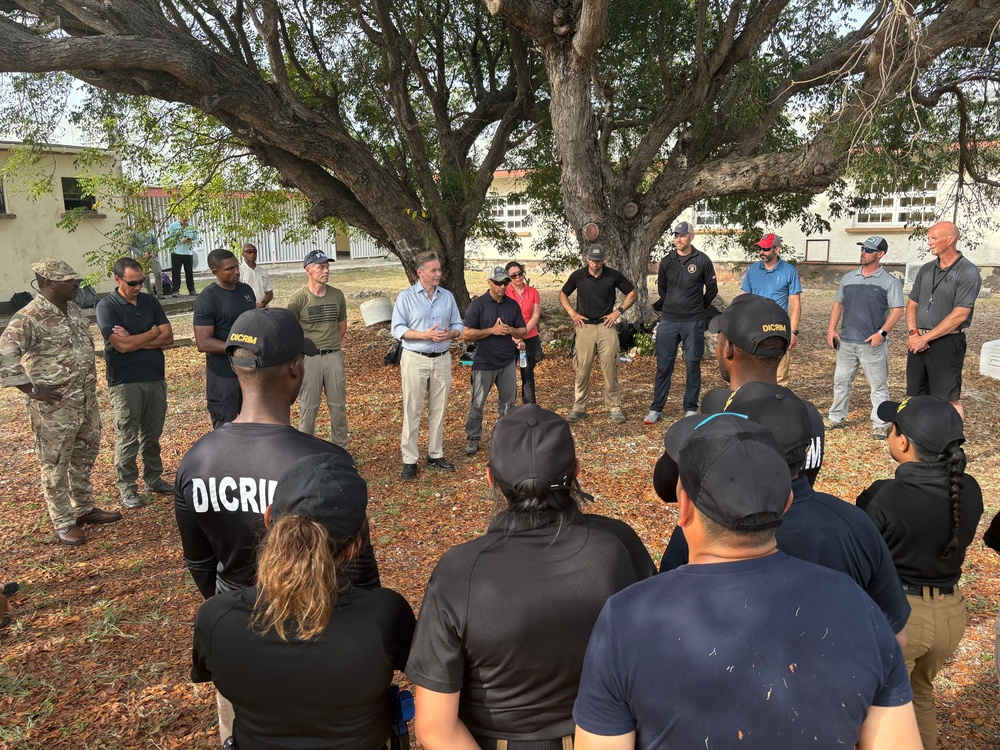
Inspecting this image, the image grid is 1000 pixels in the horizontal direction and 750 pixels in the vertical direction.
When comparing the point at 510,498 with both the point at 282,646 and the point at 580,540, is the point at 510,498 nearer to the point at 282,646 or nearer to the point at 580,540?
the point at 580,540

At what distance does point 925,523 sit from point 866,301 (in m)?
5.13

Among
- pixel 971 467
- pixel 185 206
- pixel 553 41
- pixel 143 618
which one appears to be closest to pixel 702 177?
pixel 553 41

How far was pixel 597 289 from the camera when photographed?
8.09m

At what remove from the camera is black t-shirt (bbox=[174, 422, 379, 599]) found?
8.60 feet

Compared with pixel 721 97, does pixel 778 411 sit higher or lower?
lower

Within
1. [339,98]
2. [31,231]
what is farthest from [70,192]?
[339,98]

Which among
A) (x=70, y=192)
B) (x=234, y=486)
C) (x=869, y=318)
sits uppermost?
(x=70, y=192)

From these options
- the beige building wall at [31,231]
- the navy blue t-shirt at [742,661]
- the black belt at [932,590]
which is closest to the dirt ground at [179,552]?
the black belt at [932,590]

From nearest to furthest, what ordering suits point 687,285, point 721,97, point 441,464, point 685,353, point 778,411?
1. point 778,411
2. point 441,464
3. point 687,285
4. point 685,353
5. point 721,97

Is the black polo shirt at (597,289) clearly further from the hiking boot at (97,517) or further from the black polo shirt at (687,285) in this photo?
the hiking boot at (97,517)

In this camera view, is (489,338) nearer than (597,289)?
Yes

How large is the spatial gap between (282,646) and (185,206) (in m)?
11.2

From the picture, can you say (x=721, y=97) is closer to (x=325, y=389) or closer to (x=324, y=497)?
(x=325, y=389)

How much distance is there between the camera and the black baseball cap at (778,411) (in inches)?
97.4
